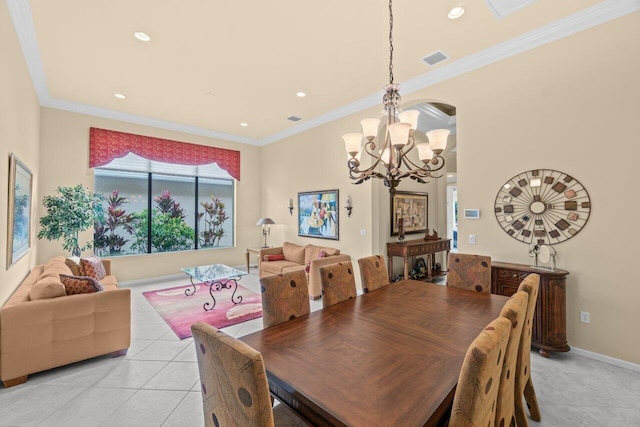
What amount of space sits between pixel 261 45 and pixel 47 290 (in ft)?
10.7

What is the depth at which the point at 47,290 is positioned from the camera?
259 cm

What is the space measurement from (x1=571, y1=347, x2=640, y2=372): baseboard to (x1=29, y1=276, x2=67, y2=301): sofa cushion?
5064mm

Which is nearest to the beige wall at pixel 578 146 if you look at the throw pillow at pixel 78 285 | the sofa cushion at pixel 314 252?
the sofa cushion at pixel 314 252

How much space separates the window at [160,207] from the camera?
5.62 m

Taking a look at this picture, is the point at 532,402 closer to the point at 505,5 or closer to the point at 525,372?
the point at 525,372

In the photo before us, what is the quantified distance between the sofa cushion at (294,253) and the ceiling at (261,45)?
281 cm

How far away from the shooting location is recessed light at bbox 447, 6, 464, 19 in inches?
106

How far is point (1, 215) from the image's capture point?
257cm

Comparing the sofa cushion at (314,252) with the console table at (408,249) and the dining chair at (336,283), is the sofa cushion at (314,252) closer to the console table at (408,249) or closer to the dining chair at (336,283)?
the console table at (408,249)

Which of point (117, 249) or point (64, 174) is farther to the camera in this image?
point (117, 249)

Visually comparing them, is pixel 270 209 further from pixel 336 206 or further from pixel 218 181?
pixel 336 206

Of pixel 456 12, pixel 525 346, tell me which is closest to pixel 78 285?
pixel 525 346

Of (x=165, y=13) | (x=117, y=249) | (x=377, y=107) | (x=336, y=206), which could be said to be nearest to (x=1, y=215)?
(x=165, y=13)

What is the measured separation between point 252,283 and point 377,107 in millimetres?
4061
